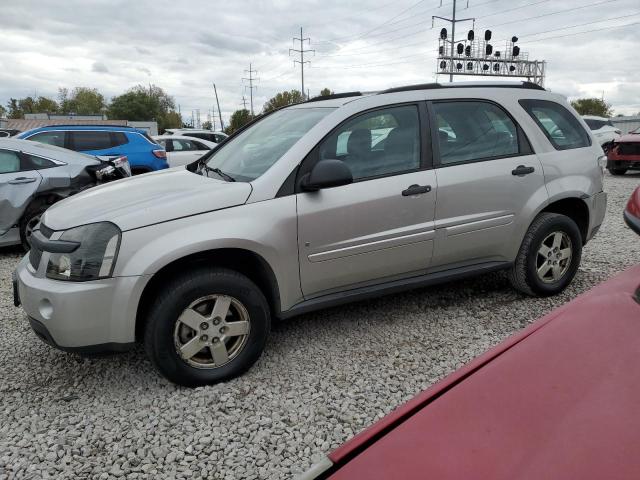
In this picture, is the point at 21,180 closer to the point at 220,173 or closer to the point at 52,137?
the point at 52,137

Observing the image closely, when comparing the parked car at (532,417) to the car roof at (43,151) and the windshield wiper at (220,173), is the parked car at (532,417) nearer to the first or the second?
the windshield wiper at (220,173)

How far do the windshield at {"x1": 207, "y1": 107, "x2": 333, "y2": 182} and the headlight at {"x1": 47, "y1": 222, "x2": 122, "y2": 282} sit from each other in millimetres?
900

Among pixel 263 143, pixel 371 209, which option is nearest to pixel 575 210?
pixel 371 209

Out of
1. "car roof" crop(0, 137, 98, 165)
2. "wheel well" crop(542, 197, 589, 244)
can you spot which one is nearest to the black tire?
"car roof" crop(0, 137, 98, 165)

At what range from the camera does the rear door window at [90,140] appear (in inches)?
365

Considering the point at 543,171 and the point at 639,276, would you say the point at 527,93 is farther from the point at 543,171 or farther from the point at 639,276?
the point at 639,276

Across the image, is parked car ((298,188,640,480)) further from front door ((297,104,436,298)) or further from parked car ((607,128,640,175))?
parked car ((607,128,640,175))

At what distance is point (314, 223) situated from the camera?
3.00m

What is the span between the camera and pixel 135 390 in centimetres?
291

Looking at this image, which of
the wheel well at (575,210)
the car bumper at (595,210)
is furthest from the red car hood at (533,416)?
the car bumper at (595,210)

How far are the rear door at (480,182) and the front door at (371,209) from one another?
0.14 metres

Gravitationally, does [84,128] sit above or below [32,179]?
above

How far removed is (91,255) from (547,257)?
344cm

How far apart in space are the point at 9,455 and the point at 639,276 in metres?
2.82
